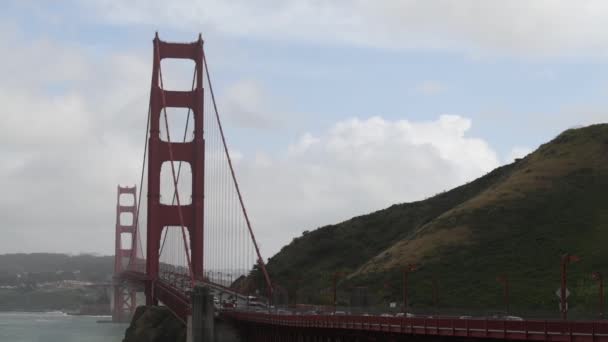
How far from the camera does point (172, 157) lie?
126m

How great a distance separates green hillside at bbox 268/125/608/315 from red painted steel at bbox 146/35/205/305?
42.2 feet

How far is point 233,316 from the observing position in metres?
91.9

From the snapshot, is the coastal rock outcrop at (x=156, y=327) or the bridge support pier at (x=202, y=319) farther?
the coastal rock outcrop at (x=156, y=327)

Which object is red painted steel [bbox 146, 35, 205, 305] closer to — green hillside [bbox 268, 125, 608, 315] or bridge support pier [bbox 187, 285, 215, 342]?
green hillside [bbox 268, 125, 608, 315]

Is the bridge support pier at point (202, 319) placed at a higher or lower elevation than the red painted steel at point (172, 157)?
lower

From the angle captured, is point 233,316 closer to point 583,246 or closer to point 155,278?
point 155,278

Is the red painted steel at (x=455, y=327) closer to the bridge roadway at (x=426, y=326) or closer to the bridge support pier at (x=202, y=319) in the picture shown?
the bridge roadway at (x=426, y=326)

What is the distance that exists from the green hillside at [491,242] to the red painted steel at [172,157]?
1287 centimetres

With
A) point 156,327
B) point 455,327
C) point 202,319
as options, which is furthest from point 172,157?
point 455,327

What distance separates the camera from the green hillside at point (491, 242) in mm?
118562

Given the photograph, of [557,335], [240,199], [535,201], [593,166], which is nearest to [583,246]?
[535,201]

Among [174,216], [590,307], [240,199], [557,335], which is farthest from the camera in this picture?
[174,216]

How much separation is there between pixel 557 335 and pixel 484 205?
329ft

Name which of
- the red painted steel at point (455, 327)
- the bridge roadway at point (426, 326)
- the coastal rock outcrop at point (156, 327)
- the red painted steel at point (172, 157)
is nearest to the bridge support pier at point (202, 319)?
the bridge roadway at point (426, 326)
